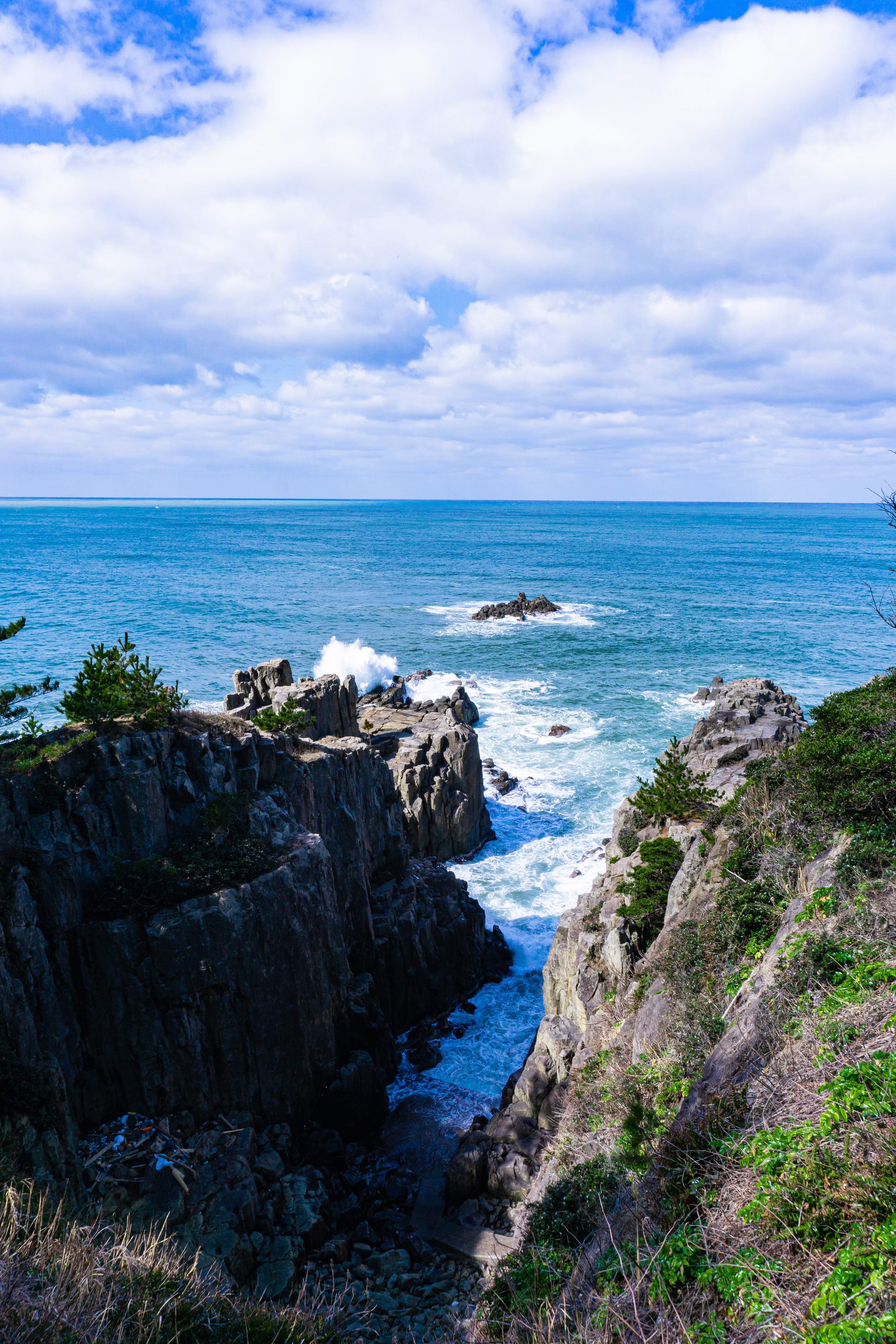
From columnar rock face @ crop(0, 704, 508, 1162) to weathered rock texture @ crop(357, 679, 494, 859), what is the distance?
1269 cm

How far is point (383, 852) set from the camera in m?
31.0

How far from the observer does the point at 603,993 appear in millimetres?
21359

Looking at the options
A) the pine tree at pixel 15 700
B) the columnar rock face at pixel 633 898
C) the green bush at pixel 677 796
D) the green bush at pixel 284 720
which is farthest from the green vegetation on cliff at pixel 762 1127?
the pine tree at pixel 15 700

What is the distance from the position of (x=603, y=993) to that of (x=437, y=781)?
18381 millimetres

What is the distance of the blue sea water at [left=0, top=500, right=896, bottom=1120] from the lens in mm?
37938

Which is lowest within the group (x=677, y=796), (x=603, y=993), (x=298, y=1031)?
(x=298, y=1031)

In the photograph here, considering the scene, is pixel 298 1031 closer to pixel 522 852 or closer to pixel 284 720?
pixel 284 720

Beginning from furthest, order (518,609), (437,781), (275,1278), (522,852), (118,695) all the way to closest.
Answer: (518,609) < (522,852) < (437,781) < (118,695) < (275,1278)

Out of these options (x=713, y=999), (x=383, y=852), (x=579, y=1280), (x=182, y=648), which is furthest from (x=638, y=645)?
(x=579, y=1280)

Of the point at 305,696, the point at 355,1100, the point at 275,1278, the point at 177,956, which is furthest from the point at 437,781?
the point at 275,1278

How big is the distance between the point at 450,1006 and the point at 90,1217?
16.3 m

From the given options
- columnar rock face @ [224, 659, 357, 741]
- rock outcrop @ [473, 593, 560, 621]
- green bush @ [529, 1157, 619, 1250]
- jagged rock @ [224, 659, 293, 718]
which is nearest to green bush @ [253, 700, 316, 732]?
columnar rock face @ [224, 659, 357, 741]

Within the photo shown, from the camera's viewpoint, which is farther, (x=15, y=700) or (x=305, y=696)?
(x=305, y=696)

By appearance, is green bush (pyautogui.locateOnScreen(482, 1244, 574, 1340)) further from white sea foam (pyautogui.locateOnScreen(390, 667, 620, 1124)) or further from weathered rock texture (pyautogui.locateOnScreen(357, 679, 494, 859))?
weathered rock texture (pyautogui.locateOnScreen(357, 679, 494, 859))
